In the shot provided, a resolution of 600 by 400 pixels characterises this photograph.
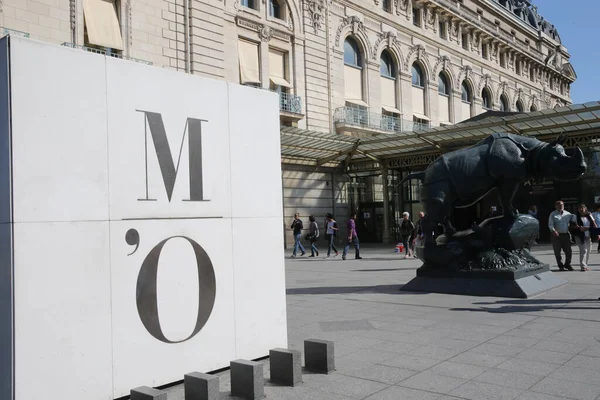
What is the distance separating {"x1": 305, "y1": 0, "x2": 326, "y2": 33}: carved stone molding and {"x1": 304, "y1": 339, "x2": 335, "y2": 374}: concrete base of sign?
28798mm

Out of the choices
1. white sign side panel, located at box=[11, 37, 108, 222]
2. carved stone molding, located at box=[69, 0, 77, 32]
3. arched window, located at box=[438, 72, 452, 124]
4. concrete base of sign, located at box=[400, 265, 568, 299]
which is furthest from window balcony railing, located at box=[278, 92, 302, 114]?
white sign side panel, located at box=[11, 37, 108, 222]

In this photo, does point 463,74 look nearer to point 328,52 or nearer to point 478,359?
point 328,52

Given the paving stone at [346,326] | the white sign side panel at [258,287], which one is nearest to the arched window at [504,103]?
the paving stone at [346,326]

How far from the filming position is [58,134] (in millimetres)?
3881

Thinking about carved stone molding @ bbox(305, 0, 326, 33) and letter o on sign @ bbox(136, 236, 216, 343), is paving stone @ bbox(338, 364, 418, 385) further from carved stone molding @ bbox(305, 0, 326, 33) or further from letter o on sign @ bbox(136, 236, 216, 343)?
carved stone molding @ bbox(305, 0, 326, 33)

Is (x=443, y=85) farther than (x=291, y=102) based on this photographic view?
Yes

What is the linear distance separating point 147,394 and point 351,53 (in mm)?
32561

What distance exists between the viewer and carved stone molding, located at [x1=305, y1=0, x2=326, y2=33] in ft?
103

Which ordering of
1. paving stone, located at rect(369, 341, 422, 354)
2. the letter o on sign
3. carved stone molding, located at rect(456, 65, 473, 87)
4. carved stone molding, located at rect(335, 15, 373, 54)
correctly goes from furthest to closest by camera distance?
carved stone molding, located at rect(456, 65, 473, 87) < carved stone molding, located at rect(335, 15, 373, 54) < paving stone, located at rect(369, 341, 422, 354) < the letter o on sign

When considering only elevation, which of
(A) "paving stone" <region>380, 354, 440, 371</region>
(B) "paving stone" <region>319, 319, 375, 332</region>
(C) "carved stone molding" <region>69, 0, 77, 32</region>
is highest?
(C) "carved stone molding" <region>69, 0, 77, 32</region>

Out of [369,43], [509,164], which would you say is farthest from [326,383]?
[369,43]

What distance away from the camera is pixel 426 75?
3944 centimetres

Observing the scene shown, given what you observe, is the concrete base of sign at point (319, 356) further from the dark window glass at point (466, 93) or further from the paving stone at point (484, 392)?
the dark window glass at point (466, 93)

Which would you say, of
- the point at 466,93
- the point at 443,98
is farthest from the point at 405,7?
the point at 466,93
